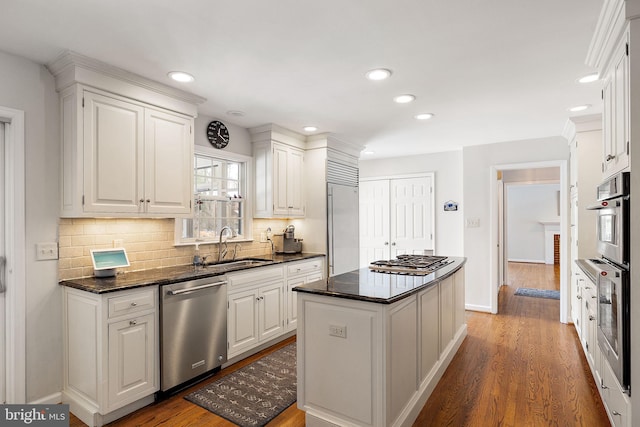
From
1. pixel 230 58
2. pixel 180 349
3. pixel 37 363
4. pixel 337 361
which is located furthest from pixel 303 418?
pixel 230 58

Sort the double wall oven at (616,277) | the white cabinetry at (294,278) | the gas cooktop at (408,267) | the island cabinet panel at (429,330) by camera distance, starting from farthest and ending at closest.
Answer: the white cabinetry at (294,278) → the gas cooktop at (408,267) → the island cabinet panel at (429,330) → the double wall oven at (616,277)

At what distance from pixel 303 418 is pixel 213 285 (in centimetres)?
124

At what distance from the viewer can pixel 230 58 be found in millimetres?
Answer: 2400

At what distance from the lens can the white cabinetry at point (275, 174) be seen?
4152 millimetres

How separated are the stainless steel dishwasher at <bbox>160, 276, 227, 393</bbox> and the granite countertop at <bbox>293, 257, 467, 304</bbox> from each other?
0.98 metres

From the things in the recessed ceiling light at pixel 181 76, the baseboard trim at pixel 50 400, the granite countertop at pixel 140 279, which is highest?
the recessed ceiling light at pixel 181 76

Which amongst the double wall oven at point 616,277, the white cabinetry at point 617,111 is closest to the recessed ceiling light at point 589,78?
the white cabinetry at point 617,111

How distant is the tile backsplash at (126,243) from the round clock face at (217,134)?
0.97 metres

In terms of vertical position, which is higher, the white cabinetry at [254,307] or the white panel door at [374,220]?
the white panel door at [374,220]

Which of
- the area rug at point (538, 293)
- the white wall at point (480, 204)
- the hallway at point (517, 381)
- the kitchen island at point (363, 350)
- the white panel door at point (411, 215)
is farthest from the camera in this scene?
the area rug at point (538, 293)

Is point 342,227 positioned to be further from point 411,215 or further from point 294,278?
point 411,215

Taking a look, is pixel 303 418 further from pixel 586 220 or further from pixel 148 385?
pixel 586 220

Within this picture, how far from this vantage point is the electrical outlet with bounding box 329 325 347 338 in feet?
6.95

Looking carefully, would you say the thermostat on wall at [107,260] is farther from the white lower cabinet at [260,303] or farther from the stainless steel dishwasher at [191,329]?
the white lower cabinet at [260,303]
